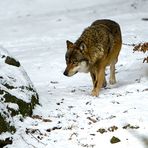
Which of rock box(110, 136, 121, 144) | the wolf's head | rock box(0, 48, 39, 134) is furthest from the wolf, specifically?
rock box(110, 136, 121, 144)

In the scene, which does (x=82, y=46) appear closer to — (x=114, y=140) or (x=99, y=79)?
(x=99, y=79)

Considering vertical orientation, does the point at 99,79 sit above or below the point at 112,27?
below

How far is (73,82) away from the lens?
35.7 feet

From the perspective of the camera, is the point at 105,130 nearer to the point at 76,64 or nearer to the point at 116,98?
the point at 116,98

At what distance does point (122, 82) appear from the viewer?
10117 millimetres

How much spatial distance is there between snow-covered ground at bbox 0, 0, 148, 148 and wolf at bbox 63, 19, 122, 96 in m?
0.44

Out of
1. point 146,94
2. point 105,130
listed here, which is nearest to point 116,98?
point 146,94

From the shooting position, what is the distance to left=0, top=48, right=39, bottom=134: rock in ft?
20.2

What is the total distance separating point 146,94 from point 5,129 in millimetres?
3092

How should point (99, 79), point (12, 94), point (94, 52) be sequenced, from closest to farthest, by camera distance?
point (12, 94)
point (94, 52)
point (99, 79)

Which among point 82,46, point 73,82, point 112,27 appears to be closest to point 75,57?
point 82,46

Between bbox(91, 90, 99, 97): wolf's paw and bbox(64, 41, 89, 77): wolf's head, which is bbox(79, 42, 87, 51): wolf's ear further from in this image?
bbox(91, 90, 99, 97): wolf's paw

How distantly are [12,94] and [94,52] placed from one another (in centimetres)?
269

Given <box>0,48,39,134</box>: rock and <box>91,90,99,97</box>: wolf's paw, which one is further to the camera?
<box>91,90,99,97</box>: wolf's paw
